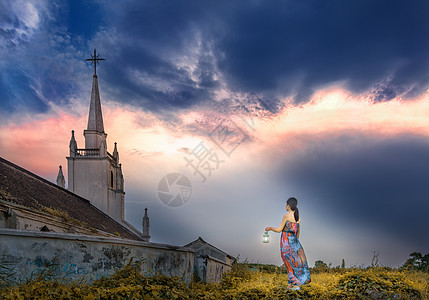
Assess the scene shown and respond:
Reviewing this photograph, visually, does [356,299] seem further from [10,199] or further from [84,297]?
[10,199]

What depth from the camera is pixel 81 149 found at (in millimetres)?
38812

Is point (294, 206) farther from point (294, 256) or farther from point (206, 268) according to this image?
point (206, 268)

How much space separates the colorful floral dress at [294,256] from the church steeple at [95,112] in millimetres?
32344

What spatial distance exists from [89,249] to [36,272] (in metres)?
1.28

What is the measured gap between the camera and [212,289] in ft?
36.7

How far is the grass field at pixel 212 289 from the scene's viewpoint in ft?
21.7

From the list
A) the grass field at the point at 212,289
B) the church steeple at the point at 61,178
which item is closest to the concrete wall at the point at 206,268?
the grass field at the point at 212,289

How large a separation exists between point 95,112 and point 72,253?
34.5 metres

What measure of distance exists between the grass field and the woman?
372 millimetres

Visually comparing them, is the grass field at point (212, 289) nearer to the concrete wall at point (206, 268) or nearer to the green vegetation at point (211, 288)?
the green vegetation at point (211, 288)

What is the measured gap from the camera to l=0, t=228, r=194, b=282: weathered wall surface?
7457 millimetres

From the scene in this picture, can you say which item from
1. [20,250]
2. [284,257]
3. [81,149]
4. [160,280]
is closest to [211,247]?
[284,257]

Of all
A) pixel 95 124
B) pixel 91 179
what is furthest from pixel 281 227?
pixel 95 124

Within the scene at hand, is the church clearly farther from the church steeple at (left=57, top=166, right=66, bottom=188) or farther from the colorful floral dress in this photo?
the church steeple at (left=57, top=166, right=66, bottom=188)
